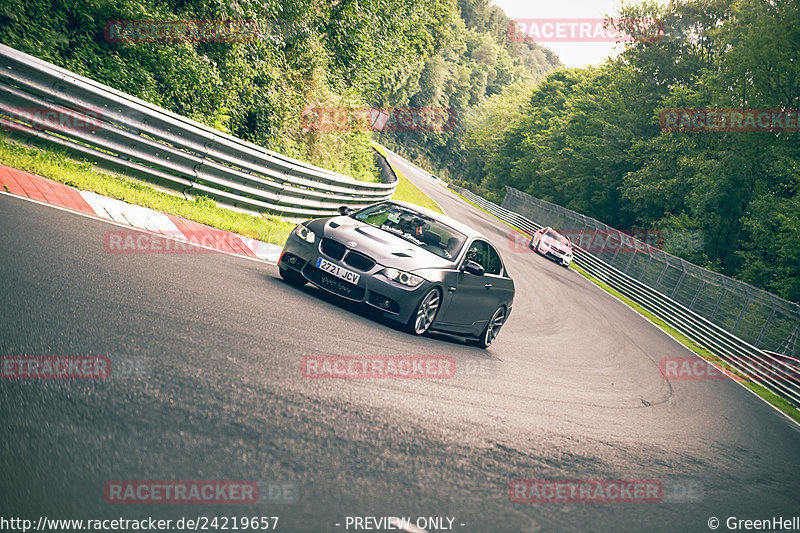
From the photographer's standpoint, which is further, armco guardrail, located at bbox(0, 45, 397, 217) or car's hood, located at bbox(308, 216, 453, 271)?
armco guardrail, located at bbox(0, 45, 397, 217)

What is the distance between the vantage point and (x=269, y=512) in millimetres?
3041

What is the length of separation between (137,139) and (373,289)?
4.76 metres

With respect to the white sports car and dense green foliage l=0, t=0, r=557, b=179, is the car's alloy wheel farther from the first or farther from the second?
the white sports car

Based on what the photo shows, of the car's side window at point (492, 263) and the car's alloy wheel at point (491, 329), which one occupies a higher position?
the car's side window at point (492, 263)

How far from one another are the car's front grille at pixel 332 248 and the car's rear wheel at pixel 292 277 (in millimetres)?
547

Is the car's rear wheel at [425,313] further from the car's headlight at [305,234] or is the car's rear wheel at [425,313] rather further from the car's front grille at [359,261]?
the car's headlight at [305,234]

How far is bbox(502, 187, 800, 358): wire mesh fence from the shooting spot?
2073 centimetres

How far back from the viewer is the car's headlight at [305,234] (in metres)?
8.15

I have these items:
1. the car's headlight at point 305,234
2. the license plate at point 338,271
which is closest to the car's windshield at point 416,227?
the car's headlight at point 305,234

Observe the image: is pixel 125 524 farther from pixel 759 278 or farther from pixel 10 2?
pixel 759 278

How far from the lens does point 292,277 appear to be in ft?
27.6

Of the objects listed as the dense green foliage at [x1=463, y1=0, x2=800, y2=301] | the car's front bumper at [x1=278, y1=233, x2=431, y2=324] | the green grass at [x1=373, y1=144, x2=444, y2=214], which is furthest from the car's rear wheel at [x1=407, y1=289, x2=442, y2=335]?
the dense green foliage at [x1=463, y1=0, x2=800, y2=301]

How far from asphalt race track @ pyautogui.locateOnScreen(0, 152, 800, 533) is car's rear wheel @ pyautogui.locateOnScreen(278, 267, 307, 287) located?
12 cm

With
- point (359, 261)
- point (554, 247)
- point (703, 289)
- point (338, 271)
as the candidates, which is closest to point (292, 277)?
point (338, 271)
